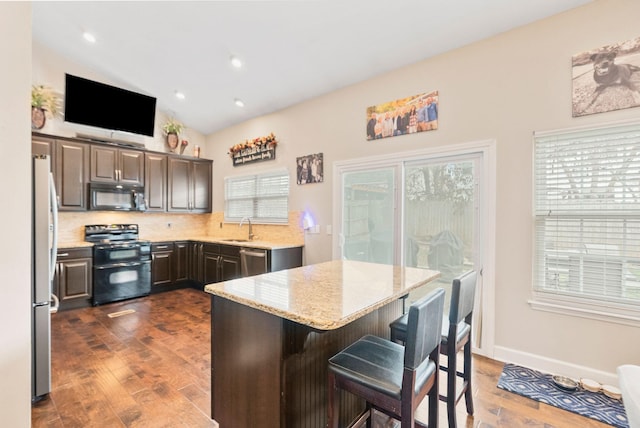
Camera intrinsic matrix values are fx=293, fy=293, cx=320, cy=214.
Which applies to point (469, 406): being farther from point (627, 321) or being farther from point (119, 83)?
point (119, 83)

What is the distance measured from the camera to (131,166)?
185 inches

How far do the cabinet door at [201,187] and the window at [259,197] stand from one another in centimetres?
46

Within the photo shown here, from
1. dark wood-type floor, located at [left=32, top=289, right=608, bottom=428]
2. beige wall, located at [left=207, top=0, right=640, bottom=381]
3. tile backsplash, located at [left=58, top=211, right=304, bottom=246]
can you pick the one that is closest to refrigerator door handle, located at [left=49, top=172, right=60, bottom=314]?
dark wood-type floor, located at [left=32, top=289, right=608, bottom=428]

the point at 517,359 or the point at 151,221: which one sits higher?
the point at 151,221

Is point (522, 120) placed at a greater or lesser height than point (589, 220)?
greater

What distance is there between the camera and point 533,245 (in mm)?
2516

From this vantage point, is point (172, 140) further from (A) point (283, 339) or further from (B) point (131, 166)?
(A) point (283, 339)

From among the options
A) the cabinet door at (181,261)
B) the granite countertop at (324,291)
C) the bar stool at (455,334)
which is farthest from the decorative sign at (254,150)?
the bar stool at (455,334)

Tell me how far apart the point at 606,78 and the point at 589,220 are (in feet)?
3.56

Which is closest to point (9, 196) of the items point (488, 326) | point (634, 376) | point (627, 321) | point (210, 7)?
point (210, 7)

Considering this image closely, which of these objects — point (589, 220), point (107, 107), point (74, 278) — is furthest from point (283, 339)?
point (107, 107)

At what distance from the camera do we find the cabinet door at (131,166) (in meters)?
4.61

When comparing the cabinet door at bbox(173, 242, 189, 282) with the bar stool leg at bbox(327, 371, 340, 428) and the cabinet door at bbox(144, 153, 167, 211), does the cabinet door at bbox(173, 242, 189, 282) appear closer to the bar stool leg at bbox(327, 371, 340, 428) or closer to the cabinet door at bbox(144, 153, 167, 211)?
the cabinet door at bbox(144, 153, 167, 211)

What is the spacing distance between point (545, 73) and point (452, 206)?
1.34 m
